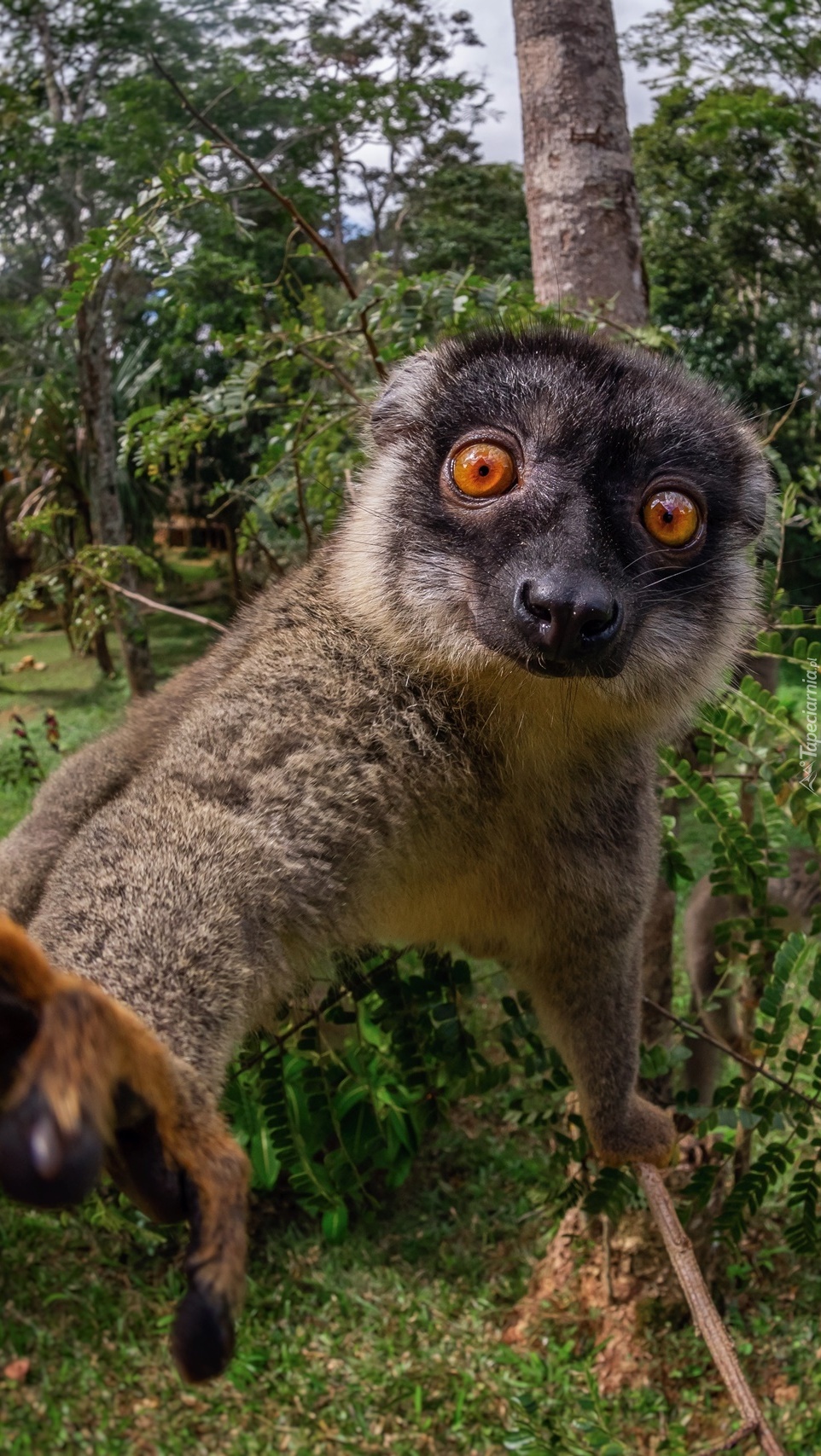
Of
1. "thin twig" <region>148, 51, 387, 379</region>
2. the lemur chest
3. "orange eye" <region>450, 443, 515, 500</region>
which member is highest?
"thin twig" <region>148, 51, 387, 379</region>

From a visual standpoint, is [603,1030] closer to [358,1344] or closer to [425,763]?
[425,763]

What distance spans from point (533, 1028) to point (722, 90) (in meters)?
7.97

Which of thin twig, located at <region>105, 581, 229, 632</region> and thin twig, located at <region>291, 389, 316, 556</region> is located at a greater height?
thin twig, located at <region>291, 389, 316, 556</region>

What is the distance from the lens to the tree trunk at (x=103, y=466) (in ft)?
22.8

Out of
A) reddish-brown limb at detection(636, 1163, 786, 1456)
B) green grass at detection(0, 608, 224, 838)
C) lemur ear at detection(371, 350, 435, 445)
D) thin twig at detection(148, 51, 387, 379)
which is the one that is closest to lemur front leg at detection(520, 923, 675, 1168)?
reddish-brown limb at detection(636, 1163, 786, 1456)

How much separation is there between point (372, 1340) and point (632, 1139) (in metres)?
2.16

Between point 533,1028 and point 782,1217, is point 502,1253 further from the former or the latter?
point 533,1028

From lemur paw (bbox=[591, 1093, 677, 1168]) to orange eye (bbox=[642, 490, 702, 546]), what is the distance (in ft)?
4.74

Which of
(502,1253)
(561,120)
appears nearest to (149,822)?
(561,120)

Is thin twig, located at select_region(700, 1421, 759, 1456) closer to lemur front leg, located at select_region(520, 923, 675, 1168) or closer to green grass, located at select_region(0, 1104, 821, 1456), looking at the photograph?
lemur front leg, located at select_region(520, 923, 675, 1168)

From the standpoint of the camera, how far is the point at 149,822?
172 cm

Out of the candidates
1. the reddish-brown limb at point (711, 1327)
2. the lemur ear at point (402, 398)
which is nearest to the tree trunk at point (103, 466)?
the lemur ear at point (402, 398)

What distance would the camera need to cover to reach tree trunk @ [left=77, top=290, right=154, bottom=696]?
6.94m

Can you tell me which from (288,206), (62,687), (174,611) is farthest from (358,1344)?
(62,687)
